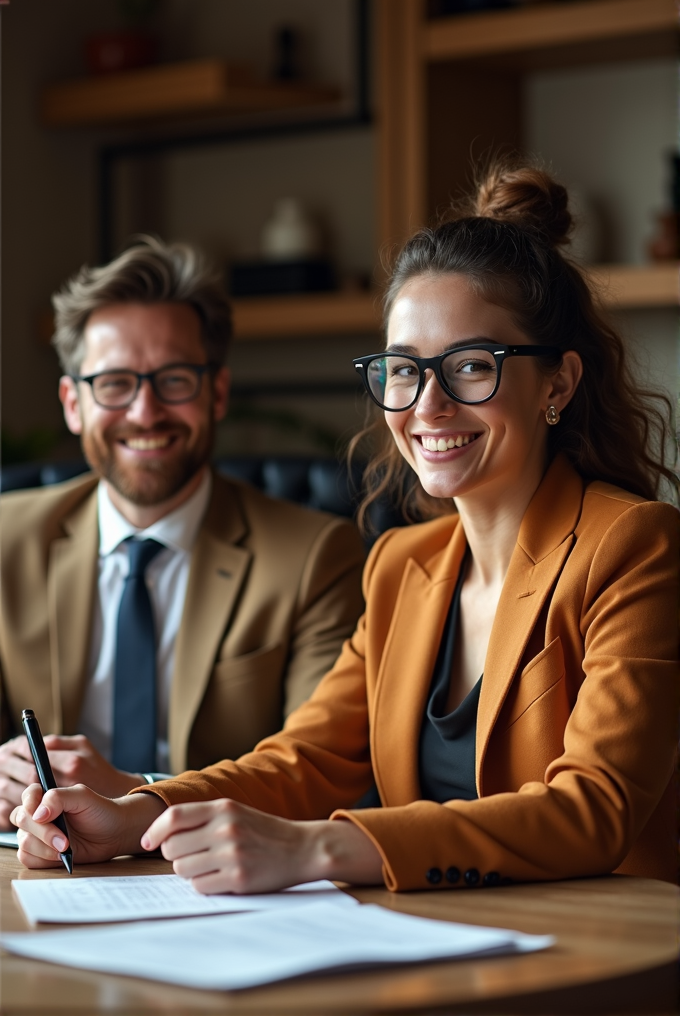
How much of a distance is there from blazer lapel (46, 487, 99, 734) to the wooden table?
122 cm

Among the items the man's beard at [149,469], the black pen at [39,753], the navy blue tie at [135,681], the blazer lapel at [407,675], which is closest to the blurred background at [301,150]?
the man's beard at [149,469]

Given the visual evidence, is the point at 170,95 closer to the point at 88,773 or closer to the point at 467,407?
the point at 467,407

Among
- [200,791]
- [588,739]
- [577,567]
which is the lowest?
[200,791]

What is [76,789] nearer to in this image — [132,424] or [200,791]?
[200,791]

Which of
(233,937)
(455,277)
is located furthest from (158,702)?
(233,937)

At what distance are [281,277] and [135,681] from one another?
2241 mm

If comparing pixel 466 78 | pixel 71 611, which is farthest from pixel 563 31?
pixel 71 611

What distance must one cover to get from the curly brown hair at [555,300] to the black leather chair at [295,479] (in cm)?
70

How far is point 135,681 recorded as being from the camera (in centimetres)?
234

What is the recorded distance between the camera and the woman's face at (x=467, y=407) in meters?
1.70

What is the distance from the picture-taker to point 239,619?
2359mm

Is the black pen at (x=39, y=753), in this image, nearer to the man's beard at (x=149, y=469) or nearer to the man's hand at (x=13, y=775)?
the man's hand at (x=13, y=775)

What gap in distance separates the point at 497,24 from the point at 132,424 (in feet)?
6.50

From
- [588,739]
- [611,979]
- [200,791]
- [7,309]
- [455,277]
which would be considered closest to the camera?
[611,979]
